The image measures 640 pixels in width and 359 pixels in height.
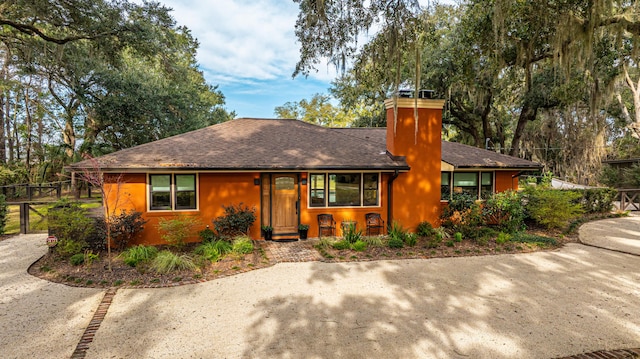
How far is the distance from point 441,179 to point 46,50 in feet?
46.3

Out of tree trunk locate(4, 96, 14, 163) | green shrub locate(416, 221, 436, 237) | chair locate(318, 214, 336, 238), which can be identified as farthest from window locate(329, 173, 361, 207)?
tree trunk locate(4, 96, 14, 163)

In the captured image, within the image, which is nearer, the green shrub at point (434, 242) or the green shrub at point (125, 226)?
the green shrub at point (125, 226)

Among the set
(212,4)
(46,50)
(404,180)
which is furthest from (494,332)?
(46,50)

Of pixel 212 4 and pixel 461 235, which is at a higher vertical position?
pixel 212 4

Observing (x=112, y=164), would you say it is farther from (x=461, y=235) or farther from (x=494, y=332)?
(x=461, y=235)

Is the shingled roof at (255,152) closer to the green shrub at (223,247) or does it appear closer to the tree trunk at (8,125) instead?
the green shrub at (223,247)

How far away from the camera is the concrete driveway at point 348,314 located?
150 inches

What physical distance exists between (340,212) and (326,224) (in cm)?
56

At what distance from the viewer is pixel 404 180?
375 inches

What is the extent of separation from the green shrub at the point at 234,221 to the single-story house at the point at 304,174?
31 centimetres

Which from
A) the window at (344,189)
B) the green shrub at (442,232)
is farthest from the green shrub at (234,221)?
the green shrub at (442,232)

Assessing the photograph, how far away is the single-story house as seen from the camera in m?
8.16

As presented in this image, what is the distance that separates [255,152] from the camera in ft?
30.3

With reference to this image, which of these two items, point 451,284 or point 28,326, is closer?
point 28,326
